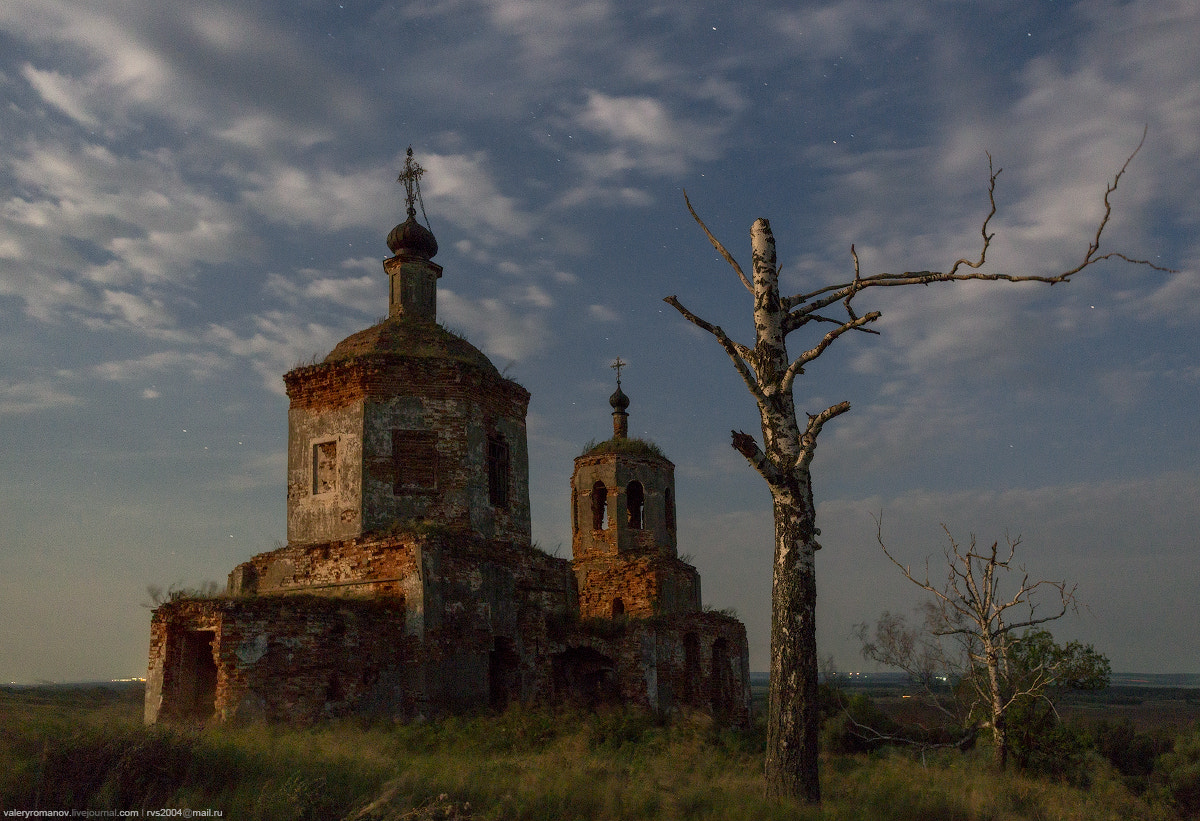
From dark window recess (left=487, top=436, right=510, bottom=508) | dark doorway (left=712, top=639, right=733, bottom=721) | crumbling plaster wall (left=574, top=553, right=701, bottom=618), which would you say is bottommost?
dark doorway (left=712, top=639, right=733, bottom=721)

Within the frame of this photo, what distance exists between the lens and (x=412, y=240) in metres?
18.2

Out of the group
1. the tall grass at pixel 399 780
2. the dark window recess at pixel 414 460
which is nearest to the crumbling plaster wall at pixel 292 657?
the tall grass at pixel 399 780

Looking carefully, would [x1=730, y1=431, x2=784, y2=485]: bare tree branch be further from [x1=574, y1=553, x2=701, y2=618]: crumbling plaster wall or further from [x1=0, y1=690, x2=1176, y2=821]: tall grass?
[x1=574, y1=553, x2=701, y2=618]: crumbling plaster wall

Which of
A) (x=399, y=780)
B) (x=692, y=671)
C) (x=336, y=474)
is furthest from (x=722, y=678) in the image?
(x=399, y=780)

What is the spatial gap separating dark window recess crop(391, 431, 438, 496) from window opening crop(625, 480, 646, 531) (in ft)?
32.5

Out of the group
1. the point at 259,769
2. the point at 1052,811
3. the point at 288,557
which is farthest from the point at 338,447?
the point at 1052,811

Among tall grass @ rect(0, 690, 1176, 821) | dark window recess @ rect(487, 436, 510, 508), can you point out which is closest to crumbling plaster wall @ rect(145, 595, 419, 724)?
tall grass @ rect(0, 690, 1176, 821)

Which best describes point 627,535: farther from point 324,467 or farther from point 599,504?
point 324,467

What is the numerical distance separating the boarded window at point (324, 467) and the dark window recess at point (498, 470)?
9.13 ft

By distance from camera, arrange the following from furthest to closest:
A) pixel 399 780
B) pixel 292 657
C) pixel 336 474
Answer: pixel 336 474
pixel 292 657
pixel 399 780

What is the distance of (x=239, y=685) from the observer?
1193 centimetres

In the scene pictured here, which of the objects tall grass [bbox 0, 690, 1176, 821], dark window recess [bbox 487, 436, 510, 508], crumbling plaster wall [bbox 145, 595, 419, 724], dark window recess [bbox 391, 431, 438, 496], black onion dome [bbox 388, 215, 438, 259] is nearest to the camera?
tall grass [bbox 0, 690, 1176, 821]

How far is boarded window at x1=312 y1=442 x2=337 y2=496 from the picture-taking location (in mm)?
16031

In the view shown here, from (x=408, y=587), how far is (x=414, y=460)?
251cm
